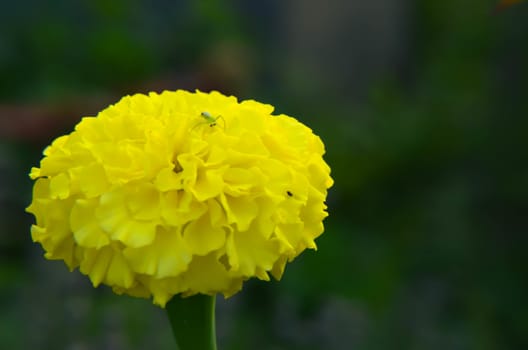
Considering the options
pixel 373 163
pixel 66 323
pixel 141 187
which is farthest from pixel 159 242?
pixel 373 163

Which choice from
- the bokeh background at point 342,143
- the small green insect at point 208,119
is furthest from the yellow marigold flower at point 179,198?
the bokeh background at point 342,143

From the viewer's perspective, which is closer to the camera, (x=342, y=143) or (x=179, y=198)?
(x=179, y=198)

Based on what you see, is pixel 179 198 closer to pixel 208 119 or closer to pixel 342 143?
pixel 208 119

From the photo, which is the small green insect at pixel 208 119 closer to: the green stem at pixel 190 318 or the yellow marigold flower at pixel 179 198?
the yellow marigold flower at pixel 179 198

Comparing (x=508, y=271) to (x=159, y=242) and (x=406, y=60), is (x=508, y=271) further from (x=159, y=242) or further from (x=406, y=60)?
(x=159, y=242)

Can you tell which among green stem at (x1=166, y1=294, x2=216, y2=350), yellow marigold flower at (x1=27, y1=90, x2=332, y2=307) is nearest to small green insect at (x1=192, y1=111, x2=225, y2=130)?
yellow marigold flower at (x1=27, y1=90, x2=332, y2=307)

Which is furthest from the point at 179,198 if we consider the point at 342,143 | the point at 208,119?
the point at 342,143
